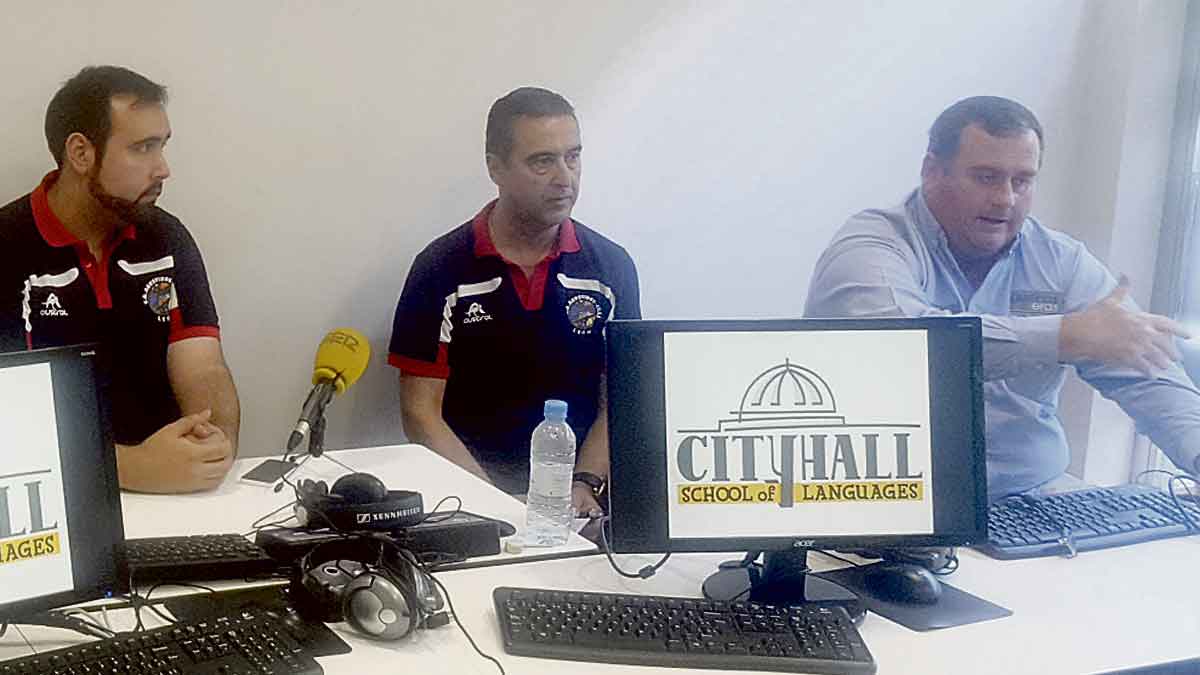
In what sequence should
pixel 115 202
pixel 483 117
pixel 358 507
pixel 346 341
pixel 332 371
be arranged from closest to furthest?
1. pixel 358 507
2. pixel 332 371
3. pixel 346 341
4. pixel 115 202
5. pixel 483 117

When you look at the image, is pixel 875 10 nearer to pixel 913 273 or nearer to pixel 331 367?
pixel 913 273

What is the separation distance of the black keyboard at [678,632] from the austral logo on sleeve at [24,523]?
1.86ft

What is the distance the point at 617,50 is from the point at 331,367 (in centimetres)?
130

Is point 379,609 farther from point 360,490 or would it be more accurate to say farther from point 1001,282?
point 1001,282

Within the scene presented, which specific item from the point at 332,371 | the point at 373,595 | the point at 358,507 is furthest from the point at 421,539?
Answer: the point at 332,371

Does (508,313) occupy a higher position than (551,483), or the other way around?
(508,313)

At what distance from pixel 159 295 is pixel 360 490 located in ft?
3.63

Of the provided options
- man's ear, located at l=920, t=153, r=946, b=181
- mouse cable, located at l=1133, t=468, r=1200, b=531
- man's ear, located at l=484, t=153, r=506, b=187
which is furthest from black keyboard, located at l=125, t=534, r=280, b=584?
man's ear, located at l=920, t=153, r=946, b=181

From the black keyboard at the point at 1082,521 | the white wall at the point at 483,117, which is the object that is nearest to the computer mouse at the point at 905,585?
the black keyboard at the point at 1082,521

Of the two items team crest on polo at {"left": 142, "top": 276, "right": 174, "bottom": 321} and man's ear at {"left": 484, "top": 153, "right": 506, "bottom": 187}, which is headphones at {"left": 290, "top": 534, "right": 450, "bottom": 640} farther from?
man's ear at {"left": 484, "top": 153, "right": 506, "bottom": 187}

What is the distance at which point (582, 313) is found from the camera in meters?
2.90

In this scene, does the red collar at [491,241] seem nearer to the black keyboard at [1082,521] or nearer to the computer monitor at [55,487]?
the black keyboard at [1082,521]

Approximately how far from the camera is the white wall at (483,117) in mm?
2766

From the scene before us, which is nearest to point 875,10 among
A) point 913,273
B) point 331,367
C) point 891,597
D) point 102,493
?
point 913,273
